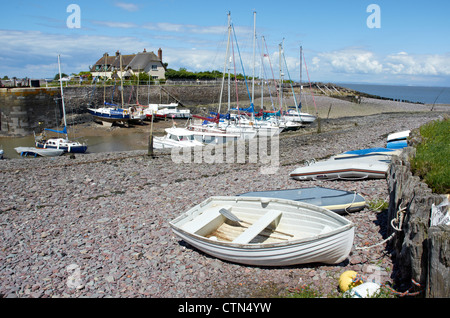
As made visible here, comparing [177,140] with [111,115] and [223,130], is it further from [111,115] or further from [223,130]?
[111,115]

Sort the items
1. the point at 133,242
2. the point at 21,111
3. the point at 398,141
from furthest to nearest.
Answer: the point at 21,111
the point at 398,141
the point at 133,242

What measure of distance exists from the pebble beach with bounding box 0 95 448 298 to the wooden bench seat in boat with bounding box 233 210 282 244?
23.9 inches

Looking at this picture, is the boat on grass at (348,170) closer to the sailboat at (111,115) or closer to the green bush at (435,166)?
the green bush at (435,166)

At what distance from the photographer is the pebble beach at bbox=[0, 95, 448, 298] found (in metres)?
7.07

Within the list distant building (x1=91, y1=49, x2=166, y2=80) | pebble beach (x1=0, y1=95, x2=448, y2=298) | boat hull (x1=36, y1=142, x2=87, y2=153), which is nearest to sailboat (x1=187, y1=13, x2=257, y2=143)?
boat hull (x1=36, y1=142, x2=87, y2=153)

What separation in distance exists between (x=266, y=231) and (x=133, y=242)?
10.8 feet

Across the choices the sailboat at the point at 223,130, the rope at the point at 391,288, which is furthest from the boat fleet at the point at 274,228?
the sailboat at the point at 223,130

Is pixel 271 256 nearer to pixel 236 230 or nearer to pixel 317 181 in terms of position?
pixel 236 230

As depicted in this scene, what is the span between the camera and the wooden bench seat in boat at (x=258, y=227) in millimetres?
7586

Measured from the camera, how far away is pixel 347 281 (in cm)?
634

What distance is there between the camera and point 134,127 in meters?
42.1

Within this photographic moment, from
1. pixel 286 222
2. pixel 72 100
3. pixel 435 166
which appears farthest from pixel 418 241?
pixel 72 100
